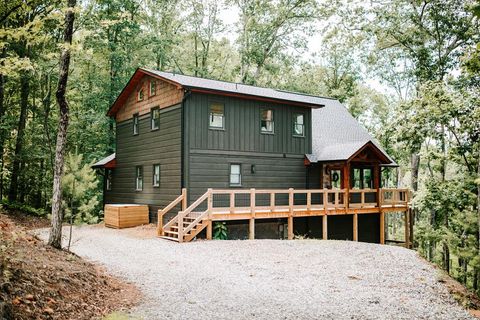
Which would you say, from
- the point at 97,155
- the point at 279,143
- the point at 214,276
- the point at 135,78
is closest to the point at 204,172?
the point at 279,143

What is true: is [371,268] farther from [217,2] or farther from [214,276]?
[217,2]

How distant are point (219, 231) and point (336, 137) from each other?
36.4 ft

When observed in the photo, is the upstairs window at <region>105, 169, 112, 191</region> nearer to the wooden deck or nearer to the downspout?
the wooden deck

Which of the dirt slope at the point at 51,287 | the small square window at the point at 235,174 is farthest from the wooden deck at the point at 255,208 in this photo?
the dirt slope at the point at 51,287

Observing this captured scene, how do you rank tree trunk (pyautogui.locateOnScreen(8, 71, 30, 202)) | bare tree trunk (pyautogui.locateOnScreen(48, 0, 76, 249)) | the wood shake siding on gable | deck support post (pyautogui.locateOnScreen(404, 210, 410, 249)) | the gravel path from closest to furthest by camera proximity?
the gravel path < bare tree trunk (pyautogui.locateOnScreen(48, 0, 76, 249)) < the wood shake siding on gable < tree trunk (pyautogui.locateOnScreen(8, 71, 30, 202)) < deck support post (pyautogui.locateOnScreen(404, 210, 410, 249))

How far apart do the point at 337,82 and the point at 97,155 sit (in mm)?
23324

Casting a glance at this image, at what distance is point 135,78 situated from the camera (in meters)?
22.1

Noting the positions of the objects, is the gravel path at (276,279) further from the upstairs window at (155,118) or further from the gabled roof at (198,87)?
the upstairs window at (155,118)

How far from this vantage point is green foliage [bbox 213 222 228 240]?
54.3ft

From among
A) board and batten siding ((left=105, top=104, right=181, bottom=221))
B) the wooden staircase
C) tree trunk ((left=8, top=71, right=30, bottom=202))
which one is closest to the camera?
the wooden staircase

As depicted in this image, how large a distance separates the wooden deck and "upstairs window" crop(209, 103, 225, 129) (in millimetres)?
3189

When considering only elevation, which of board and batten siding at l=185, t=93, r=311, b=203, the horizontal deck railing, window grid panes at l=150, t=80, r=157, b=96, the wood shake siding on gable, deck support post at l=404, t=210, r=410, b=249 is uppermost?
window grid panes at l=150, t=80, r=157, b=96

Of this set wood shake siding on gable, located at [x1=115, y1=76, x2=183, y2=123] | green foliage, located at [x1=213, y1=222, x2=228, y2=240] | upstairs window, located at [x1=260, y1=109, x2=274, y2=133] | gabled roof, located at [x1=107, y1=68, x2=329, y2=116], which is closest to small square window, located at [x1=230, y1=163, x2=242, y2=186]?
upstairs window, located at [x1=260, y1=109, x2=274, y2=133]

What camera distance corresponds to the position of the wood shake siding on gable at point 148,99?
62.6 ft
